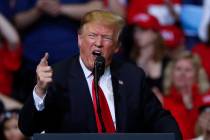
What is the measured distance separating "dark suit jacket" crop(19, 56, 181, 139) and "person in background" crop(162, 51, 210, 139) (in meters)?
2.11

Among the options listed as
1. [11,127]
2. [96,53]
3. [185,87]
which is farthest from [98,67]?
[185,87]

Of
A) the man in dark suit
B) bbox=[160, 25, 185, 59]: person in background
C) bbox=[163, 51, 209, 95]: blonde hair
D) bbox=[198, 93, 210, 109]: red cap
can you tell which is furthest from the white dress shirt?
bbox=[160, 25, 185, 59]: person in background

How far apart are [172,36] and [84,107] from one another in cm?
317

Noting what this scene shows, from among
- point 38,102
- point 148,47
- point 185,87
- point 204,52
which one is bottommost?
point 185,87

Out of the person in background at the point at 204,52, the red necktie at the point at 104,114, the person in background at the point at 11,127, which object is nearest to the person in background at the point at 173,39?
the person in background at the point at 204,52

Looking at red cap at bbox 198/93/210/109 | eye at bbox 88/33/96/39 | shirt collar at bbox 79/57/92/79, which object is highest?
eye at bbox 88/33/96/39

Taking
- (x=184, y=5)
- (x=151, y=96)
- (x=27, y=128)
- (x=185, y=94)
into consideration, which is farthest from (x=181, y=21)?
(x=27, y=128)

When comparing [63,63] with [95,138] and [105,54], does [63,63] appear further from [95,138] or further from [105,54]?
[95,138]

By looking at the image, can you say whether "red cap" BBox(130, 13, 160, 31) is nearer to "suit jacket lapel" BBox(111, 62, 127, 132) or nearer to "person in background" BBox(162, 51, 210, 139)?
"person in background" BBox(162, 51, 210, 139)

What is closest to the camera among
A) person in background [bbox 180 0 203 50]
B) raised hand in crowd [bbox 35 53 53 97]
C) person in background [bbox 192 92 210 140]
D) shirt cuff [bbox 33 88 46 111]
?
raised hand in crowd [bbox 35 53 53 97]

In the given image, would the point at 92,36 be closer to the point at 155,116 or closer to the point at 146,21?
the point at 155,116

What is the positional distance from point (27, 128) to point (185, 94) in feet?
9.02

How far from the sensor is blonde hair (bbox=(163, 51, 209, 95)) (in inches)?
260

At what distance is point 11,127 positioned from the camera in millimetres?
5957
